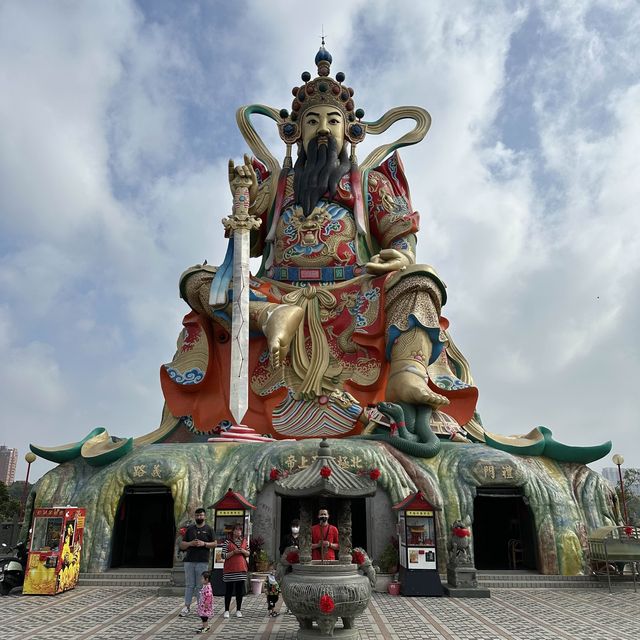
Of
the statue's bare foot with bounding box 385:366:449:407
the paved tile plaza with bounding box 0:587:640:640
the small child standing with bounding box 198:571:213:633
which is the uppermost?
the statue's bare foot with bounding box 385:366:449:407

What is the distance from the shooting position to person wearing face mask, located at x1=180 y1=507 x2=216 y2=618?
255 inches

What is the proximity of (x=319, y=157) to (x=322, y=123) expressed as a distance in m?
0.91

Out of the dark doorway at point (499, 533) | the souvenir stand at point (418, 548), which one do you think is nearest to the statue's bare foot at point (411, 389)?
the dark doorway at point (499, 533)

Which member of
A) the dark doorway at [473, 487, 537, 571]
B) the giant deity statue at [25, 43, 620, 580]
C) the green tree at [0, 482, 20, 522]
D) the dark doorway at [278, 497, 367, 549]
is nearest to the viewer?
the giant deity statue at [25, 43, 620, 580]

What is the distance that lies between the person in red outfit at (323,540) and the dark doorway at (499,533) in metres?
6.73

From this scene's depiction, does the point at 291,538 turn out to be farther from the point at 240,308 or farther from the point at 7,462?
the point at 7,462

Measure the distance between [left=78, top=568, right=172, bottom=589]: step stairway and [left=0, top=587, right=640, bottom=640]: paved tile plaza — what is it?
66 centimetres

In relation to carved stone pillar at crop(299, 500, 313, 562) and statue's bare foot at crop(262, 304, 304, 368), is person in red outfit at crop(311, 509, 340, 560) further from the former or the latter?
statue's bare foot at crop(262, 304, 304, 368)

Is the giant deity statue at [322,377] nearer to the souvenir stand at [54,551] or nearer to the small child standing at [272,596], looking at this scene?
the souvenir stand at [54,551]

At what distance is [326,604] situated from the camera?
5320 millimetres

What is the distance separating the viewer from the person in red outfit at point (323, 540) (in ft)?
19.7

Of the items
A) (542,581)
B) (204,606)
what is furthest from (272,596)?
(542,581)

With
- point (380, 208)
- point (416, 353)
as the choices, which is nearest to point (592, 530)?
point (416, 353)

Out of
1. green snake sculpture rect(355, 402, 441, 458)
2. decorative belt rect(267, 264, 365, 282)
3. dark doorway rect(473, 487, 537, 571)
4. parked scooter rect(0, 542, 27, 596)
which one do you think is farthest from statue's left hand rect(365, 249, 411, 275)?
parked scooter rect(0, 542, 27, 596)
